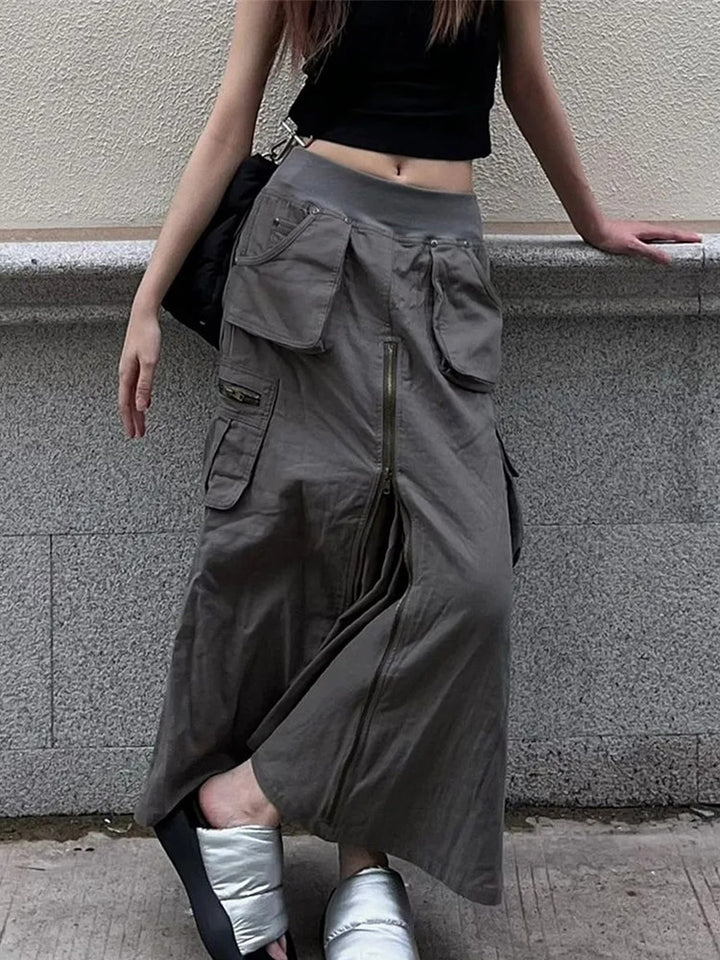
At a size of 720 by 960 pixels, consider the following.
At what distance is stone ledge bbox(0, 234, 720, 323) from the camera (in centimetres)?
304

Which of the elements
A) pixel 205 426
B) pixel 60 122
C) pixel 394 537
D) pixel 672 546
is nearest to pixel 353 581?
pixel 394 537

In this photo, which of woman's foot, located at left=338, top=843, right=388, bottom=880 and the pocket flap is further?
woman's foot, located at left=338, top=843, right=388, bottom=880

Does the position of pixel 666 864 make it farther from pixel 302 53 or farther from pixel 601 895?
pixel 302 53

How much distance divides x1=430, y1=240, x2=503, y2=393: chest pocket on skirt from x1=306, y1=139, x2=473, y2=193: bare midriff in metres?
0.12

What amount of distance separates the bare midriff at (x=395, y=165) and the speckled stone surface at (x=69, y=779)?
4.98 ft

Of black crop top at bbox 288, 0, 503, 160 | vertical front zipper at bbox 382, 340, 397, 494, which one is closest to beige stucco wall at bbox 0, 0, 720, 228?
black crop top at bbox 288, 0, 503, 160

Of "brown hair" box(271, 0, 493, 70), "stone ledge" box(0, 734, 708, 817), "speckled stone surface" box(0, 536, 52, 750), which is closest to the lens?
"brown hair" box(271, 0, 493, 70)

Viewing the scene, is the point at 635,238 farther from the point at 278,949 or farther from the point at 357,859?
the point at 278,949

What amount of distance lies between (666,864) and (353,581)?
3.65ft

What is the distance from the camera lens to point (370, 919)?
279 centimetres

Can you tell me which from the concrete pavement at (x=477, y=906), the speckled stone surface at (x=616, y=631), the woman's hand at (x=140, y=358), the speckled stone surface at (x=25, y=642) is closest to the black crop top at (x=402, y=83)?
the woman's hand at (x=140, y=358)

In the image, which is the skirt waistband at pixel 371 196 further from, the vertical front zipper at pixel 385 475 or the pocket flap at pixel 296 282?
the vertical front zipper at pixel 385 475

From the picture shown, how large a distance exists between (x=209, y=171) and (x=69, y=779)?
1522 mm

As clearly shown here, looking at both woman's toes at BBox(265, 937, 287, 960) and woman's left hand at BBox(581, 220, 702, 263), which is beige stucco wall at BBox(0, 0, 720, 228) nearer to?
woman's left hand at BBox(581, 220, 702, 263)
